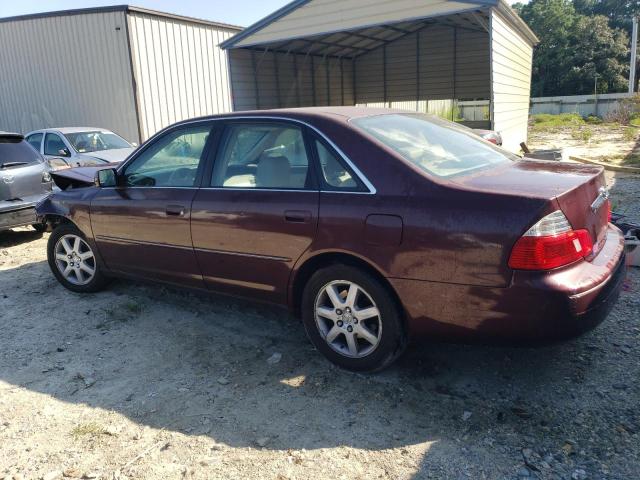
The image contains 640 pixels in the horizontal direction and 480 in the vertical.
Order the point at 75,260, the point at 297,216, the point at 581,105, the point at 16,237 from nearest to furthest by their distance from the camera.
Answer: the point at 297,216 < the point at 75,260 < the point at 16,237 < the point at 581,105

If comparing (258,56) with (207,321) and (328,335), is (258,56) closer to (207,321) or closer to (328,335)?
(207,321)

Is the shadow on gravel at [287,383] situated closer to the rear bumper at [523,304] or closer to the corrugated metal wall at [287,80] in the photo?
the rear bumper at [523,304]

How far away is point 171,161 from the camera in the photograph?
14.3 feet

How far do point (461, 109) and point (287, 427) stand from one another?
100 feet

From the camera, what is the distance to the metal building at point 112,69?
14039 millimetres

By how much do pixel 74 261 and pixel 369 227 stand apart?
3.34 m

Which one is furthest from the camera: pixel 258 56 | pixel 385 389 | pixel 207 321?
pixel 258 56

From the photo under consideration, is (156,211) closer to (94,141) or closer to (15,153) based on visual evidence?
(15,153)

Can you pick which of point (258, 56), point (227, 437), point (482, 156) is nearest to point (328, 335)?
point (227, 437)

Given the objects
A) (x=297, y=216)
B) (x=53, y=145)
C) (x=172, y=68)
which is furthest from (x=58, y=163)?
(x=297, y=216)

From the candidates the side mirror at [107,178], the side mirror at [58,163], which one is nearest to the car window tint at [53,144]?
the side mirror at [58,163]

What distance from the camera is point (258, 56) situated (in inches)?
610

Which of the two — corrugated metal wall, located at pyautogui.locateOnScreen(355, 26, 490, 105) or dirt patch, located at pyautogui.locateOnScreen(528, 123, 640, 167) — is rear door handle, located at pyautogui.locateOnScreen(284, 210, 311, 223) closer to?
dirt patch, located at pyautogui.locateOnScreen(528, 123, 640, 167)

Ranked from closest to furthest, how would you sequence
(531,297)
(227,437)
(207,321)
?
1. (531,297)
2. (227,437)
3. (207,321)
